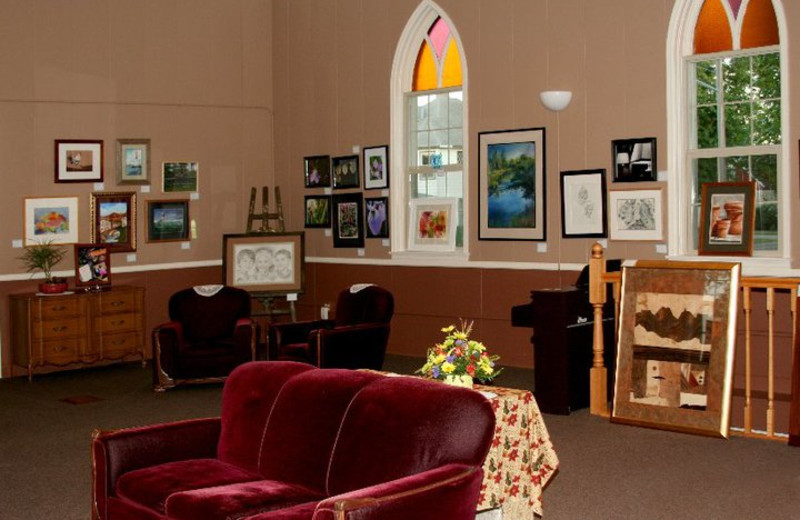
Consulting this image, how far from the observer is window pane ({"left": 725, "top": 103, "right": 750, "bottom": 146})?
8.64m

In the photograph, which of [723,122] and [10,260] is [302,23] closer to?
[10,260]

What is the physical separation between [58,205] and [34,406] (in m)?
2.65

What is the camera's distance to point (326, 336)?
28.4ft

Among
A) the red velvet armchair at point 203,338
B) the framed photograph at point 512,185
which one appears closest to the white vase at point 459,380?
the red velvet armchair at point 203,338

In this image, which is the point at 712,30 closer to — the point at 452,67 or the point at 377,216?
the point at 452,67

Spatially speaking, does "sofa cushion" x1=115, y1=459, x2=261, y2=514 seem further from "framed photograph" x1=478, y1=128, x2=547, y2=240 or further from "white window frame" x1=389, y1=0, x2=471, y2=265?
"white window frame" x1=389, y1=0, x2=471, y2=265

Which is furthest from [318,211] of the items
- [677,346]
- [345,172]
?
[677,346]

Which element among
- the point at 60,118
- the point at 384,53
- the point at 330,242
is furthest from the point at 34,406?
the point at 384,53

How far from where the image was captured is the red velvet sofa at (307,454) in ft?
12.2

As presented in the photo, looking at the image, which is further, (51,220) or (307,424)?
(51,220)

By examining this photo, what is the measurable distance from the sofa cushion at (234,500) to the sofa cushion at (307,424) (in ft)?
0.32

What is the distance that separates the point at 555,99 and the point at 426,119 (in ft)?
7.13

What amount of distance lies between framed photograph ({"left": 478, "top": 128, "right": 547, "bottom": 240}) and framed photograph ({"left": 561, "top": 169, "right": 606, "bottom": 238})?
0.88 ft

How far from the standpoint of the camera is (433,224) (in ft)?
35.7
